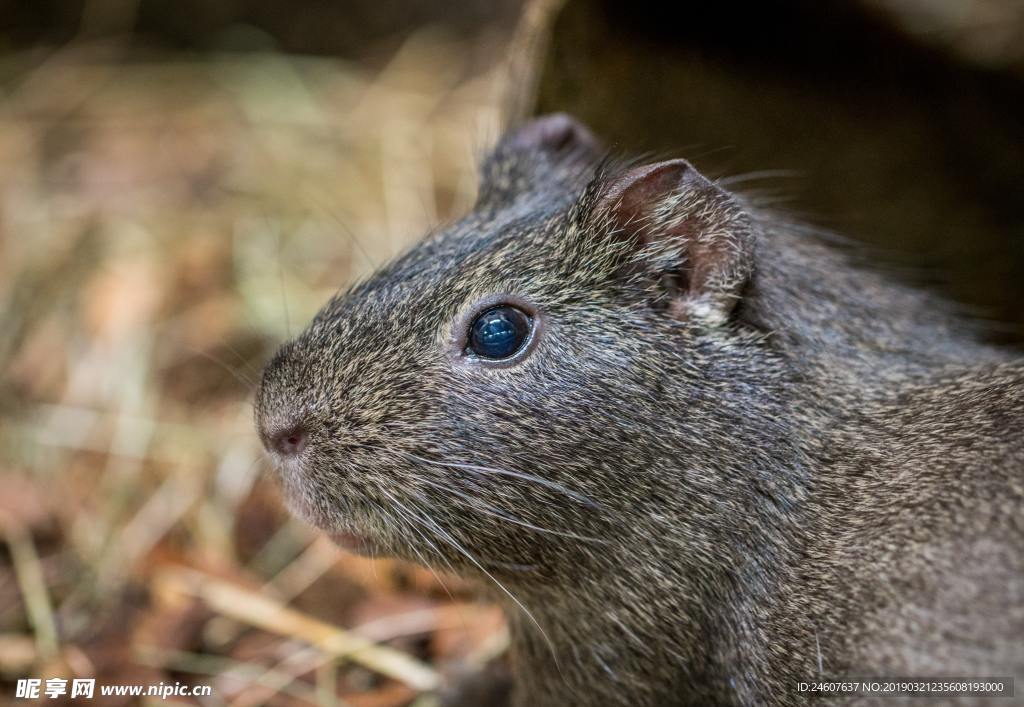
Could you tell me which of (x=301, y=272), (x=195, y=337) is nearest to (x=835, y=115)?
(x=301, y=272)

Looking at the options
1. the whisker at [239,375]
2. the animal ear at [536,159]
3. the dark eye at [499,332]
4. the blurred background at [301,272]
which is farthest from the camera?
the blurred background at [301,272]

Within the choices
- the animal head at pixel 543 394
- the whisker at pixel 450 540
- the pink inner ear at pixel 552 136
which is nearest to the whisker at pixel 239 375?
the animal head at pixel 543 394

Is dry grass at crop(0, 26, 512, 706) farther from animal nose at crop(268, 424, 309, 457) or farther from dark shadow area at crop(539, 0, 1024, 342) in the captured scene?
animal nose at crop(268, 424, 309, 457)

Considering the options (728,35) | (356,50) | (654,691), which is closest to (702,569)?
(654,691)

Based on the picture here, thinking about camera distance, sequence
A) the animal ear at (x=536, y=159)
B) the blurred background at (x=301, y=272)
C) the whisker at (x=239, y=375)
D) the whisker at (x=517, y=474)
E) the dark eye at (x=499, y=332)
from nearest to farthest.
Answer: the whisker at (x=517, y=474)
the dark eye at (x=499, y=332)
the whisker at (x=239, y=375)
the animal ear at (x=536, y=159)
the blurred background at (x=301, y=272)

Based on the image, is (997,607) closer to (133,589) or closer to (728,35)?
(728,35)

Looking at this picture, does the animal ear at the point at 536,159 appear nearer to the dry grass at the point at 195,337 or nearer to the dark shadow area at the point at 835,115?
the dark shadow area at the point at 835,115

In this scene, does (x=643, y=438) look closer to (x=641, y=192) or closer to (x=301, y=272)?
(x=641, y=192)
